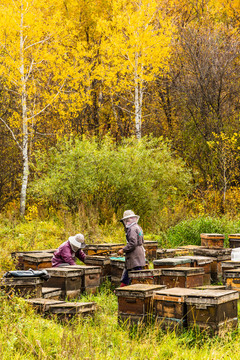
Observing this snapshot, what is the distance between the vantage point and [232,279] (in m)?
8.82

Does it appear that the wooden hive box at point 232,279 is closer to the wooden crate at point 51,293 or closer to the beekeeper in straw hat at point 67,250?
the wooden crate at point 51,293

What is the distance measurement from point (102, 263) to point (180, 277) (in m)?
2.45

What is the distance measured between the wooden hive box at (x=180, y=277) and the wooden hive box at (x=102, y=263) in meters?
2.14

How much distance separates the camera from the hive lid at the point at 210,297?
6.47m

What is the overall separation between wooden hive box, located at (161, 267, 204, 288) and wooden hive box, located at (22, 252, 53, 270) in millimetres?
2956

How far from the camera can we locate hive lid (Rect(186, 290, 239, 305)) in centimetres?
647

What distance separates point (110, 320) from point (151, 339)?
1377 mm

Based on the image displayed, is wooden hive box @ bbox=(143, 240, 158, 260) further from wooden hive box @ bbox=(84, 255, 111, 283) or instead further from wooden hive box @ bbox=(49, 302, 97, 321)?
wooden hive box @ bbox=(49, 302, 97, 321)

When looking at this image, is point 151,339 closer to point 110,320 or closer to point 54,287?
point 110,320

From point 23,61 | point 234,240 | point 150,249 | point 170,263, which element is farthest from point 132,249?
point 23,61

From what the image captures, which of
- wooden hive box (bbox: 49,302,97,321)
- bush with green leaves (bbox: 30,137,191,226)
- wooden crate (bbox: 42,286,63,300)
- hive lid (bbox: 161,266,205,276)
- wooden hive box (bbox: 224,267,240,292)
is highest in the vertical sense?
bush with green leaves (bbox: 30,137,191,226)

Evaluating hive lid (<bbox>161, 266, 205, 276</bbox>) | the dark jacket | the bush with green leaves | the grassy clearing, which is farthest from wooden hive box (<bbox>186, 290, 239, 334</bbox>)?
the bush with green leaves

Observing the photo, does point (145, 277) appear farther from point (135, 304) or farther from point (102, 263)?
point (102, 263)

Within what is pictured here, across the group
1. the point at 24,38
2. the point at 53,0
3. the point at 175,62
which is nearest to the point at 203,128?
the point at 175,62
